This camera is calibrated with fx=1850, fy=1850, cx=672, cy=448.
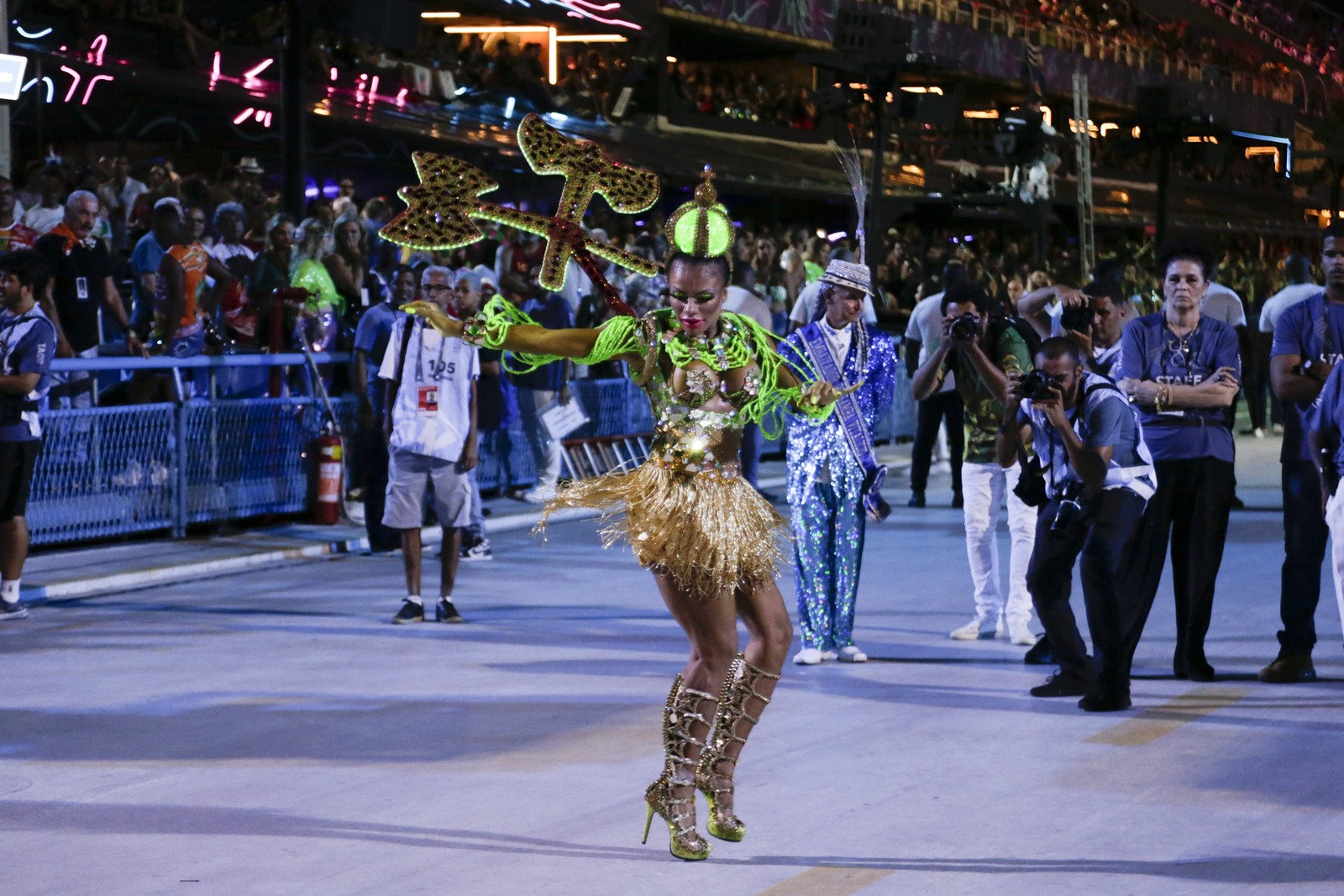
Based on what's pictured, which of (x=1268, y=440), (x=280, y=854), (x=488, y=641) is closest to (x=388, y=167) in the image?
(x=1268, y=440)

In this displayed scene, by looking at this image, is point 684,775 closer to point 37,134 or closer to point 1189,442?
point 1189,442

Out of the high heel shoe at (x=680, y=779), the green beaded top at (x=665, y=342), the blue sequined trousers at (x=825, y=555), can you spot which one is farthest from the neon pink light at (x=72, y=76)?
the high heel shoe at (x=680, y=779)

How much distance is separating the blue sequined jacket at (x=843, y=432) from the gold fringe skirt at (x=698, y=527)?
2692mm

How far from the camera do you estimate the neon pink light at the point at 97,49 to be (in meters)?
17.7

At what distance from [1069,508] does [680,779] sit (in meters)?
2.84

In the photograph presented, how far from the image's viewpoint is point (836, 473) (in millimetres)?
8414

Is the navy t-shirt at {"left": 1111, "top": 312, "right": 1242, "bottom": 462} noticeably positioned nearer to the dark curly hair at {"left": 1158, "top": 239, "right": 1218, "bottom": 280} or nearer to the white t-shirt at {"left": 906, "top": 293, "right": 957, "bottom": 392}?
the dark curly hair at {"left": 1158, "top": 239, "right": 1218, "bottom": 280}

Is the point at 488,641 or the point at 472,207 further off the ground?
the point at 472,207

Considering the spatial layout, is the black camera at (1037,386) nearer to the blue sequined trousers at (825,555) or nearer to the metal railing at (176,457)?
the blue sequined trousers at (825,555)

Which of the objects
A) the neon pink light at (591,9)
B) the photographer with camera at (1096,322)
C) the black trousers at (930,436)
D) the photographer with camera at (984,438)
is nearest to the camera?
the photographer with camera at (1096,322)

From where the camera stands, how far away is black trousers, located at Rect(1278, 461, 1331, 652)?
8086 millimetres

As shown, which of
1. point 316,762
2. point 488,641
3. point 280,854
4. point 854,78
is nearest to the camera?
point 280,854

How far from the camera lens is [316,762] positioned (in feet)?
21.3

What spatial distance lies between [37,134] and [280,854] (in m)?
13.5
